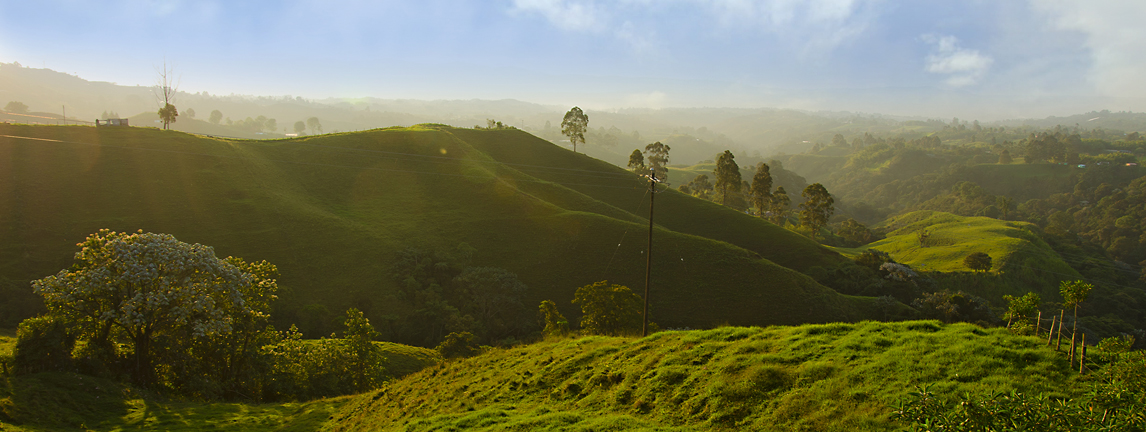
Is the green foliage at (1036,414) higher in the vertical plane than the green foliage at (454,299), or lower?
higher

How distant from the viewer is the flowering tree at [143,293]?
74.9 feet

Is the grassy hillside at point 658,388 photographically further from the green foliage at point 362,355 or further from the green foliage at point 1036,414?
the green foliage at point 362,355

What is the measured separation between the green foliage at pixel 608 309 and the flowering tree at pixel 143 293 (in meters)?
19.8

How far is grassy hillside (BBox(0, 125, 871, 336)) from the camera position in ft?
161

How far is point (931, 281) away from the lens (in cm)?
6844

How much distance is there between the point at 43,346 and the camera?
2108 centimetres

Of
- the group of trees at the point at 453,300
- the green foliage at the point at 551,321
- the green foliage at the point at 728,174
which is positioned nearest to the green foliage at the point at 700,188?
the green foliage at the point at 728,174

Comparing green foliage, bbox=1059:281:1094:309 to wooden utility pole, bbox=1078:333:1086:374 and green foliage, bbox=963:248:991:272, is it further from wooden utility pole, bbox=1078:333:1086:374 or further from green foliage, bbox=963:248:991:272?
green foliage, bbox=963:248:991:272

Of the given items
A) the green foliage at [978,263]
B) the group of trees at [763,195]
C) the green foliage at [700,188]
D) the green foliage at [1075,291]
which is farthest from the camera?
the green foliage at [700,188]

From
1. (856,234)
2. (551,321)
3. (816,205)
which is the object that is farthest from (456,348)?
(856,234)

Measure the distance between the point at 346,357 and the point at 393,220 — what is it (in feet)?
114

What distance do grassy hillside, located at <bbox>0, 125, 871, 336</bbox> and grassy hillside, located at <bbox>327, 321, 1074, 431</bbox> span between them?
29.9 m

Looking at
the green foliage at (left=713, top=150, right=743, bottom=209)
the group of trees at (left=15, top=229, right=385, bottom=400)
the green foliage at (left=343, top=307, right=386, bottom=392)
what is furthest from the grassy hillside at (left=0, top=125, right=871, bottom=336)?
the green foliage at (left=713, top=150, right=743, bottom=209)

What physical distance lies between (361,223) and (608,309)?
38.0m
